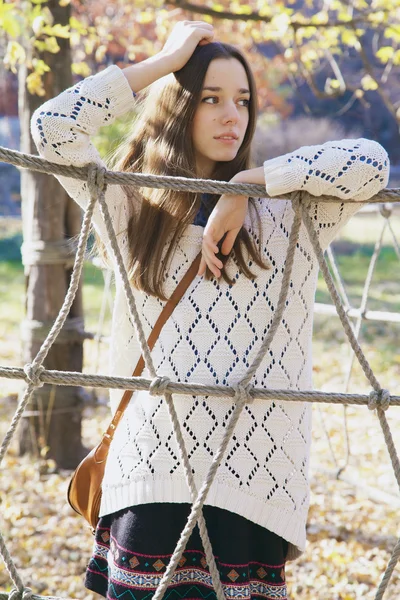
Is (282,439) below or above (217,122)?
below

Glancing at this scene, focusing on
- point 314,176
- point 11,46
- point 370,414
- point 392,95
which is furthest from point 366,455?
point 392,95

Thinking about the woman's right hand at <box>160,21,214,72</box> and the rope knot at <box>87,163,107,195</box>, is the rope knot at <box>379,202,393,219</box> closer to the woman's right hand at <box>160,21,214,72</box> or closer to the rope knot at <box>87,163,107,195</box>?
the woman's right hand at <box>160,21,214,72</box>

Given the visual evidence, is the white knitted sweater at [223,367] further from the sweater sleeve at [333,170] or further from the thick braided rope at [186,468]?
the thick braided rope at [186,468]

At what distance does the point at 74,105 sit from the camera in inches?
66.2

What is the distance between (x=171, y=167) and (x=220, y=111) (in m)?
0.18

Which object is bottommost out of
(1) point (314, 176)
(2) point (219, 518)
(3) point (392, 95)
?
(2) point (219, 518)

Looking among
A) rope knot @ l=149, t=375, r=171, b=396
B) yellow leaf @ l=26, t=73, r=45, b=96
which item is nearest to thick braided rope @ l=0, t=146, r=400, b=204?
rope knot @ l=149, t=375, r=171, b=396

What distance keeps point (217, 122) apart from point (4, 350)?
18.0ft

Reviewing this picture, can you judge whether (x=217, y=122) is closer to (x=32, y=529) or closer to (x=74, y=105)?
(x=74, y=105)

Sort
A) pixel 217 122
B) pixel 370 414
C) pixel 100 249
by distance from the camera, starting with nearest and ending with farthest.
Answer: pixel 217 122
pixel 100 249
pixel 370 414

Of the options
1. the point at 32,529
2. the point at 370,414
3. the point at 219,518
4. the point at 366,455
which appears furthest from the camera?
the point at 370,414

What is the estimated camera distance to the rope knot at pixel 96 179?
1.50 metres

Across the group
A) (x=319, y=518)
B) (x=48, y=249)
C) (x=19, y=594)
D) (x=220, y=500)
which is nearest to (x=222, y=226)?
(x=220, y=500)

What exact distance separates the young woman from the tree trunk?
1817 mm
